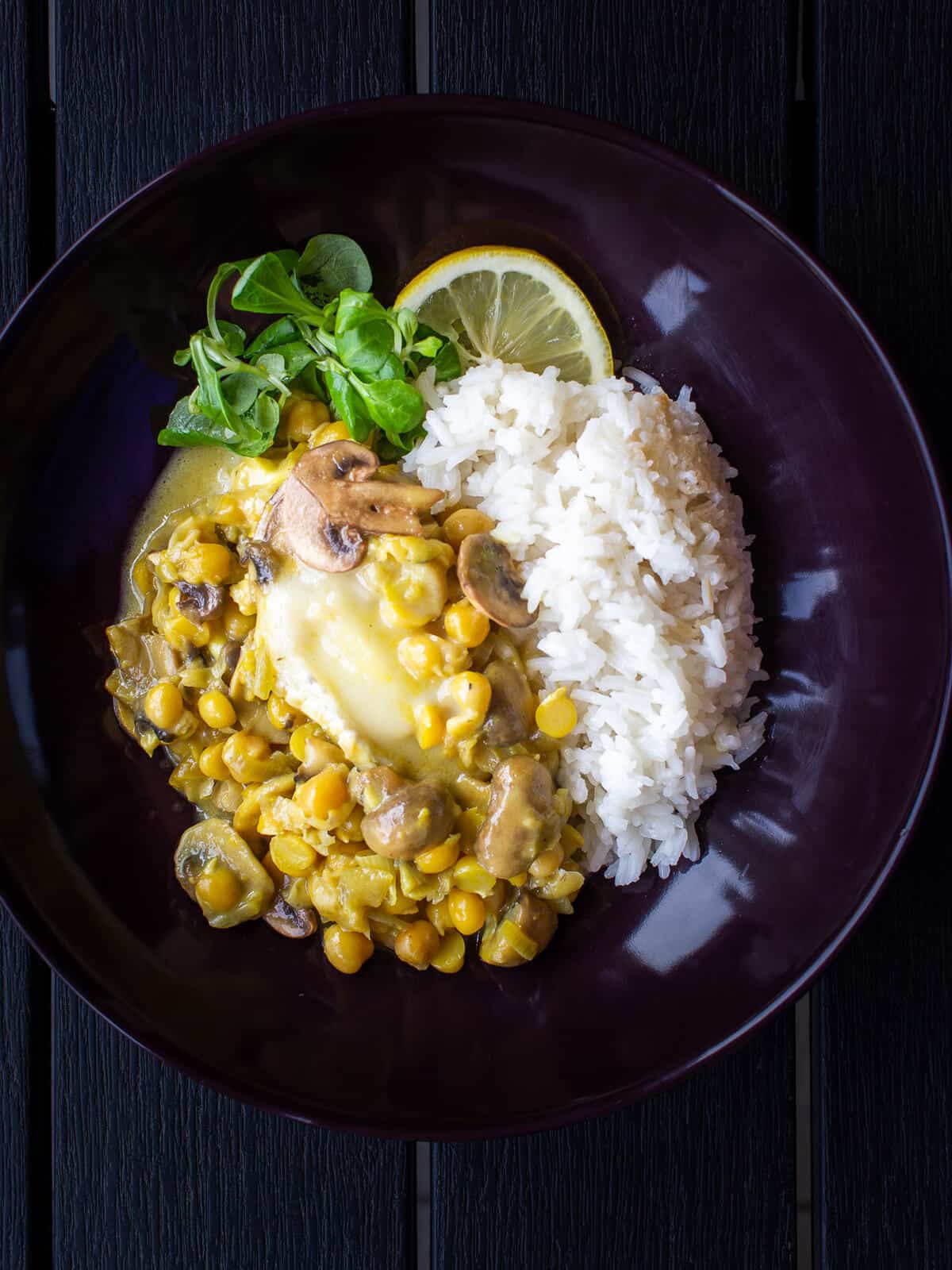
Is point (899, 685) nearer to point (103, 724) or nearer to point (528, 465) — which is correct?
point (528, 465)

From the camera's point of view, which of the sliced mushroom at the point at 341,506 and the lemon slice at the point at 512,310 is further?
the lemon slice at the point at 512,310

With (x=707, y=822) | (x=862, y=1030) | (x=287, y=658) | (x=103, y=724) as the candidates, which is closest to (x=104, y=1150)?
(x=103, y=724)

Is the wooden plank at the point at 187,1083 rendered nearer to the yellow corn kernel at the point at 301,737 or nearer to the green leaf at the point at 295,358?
the green leaf at the point at 295,358

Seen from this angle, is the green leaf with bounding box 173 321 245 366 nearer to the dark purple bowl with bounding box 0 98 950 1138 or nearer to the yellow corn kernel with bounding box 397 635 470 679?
the dark purple bowl with bounding box 0 98 950 1138

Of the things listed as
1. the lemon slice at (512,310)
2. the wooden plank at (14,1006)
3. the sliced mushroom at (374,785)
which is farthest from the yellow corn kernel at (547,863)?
the wooden plank at (14,1006)

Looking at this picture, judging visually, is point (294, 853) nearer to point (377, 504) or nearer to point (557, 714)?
point (557, 714)

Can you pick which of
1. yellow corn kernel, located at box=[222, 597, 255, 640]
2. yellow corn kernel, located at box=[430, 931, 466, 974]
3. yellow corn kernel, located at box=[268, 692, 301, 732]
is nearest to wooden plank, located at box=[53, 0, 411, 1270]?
yellow corn kernel, located at box=[430, 931, 466, 974]
